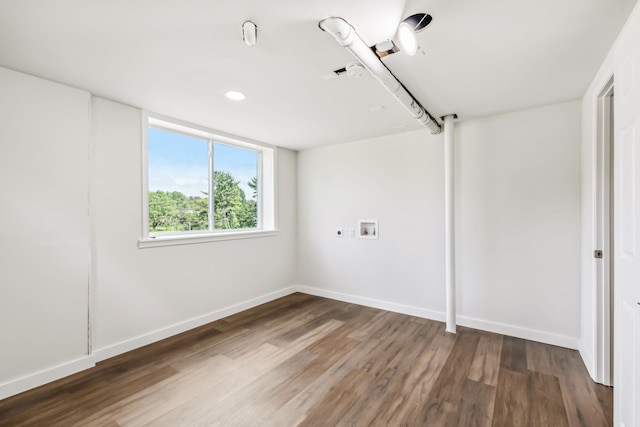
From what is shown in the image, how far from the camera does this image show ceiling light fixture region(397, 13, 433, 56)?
145 centimetres

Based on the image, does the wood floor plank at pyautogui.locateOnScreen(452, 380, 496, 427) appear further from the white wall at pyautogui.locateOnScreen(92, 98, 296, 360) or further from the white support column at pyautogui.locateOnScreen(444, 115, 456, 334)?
the white wall at pyautogui.locateOnScreen(92, 98, 296, 360)

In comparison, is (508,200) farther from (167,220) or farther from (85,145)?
(85,145)

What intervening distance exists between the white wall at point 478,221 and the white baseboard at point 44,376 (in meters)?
2.98

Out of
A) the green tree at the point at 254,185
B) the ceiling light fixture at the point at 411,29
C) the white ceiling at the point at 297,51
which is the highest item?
the white ceiling at the point at 297,51

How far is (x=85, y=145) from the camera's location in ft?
8.11

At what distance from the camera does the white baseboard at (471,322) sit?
2813 mm

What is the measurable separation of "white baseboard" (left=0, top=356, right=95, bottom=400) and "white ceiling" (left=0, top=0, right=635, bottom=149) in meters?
2.29

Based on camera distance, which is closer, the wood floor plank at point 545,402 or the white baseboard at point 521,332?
the wood floor plank at point 545,402

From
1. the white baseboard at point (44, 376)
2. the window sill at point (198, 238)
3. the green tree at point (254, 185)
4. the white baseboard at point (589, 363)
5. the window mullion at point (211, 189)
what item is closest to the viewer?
the white baseboard at point (44, 376)

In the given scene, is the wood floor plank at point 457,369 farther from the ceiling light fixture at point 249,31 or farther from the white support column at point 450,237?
the ceiling light fixture at point 249,31

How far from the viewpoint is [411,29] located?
57.2 inches

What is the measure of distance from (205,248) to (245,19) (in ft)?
8.60

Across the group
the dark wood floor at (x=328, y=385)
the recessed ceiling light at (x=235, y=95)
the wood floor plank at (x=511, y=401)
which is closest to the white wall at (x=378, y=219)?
the dark wood floor at (x=328, y=385)

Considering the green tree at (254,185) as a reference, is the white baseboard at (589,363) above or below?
below
